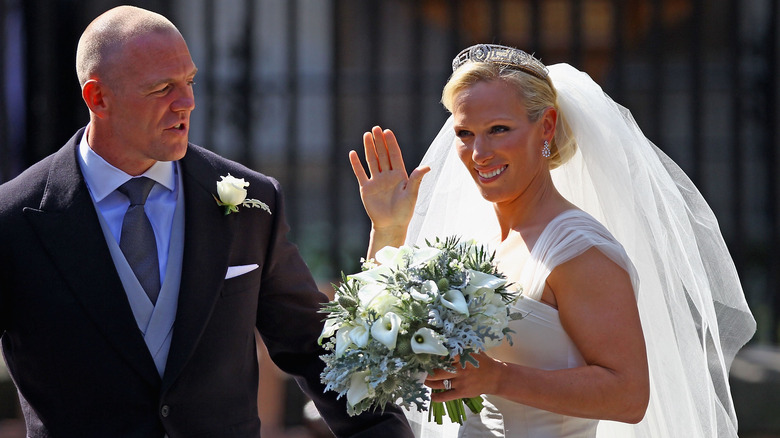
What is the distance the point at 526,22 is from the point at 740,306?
142 inches

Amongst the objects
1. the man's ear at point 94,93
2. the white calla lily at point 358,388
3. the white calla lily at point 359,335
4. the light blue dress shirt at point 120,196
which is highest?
the man's ear at point 94,93

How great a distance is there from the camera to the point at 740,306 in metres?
3.19

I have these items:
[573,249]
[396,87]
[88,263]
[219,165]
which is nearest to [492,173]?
[573,249]

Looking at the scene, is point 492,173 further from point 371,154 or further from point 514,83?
point 371,154

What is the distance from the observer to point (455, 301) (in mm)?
2350

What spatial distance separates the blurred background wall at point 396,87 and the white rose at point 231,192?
3.74m

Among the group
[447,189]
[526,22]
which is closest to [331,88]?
[526,22]

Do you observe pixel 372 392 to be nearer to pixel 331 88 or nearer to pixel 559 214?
pixel 559 214

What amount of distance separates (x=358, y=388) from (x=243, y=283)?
20.6 inches

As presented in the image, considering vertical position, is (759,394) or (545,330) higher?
(545,330)

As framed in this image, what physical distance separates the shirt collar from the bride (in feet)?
2.05

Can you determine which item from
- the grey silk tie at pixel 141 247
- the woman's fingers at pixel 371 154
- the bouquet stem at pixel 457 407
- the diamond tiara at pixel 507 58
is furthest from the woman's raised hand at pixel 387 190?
the grey silk tie at pixel 141 247

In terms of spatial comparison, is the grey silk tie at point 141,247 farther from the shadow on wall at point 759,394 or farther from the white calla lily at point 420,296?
the shadow on wall at point 759,394

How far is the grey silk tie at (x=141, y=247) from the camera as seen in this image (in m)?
2.59
